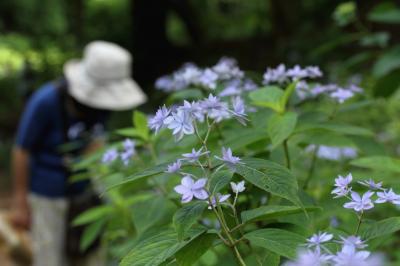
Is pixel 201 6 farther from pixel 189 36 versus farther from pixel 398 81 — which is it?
pixel 398 81

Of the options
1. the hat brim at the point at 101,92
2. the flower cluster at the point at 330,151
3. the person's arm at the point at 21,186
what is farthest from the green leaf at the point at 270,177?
the person's arm at the point at 21,186

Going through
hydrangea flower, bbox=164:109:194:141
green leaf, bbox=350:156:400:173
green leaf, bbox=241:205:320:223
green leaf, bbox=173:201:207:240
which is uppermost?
hydrangea flower, bbox=164:109:194:141

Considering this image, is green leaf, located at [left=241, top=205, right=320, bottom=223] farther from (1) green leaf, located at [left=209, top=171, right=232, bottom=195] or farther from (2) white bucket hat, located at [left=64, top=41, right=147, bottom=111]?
(2) white bucket hat, located at [left=64, top=41, right=147, bottom=111]

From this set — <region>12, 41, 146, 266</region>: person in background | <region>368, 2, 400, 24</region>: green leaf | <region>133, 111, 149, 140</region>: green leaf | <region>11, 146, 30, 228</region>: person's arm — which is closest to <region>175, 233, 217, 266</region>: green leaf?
<region>133, 111, 149, 140</region>: green leaf

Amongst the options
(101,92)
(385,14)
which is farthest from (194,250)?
(101,92)

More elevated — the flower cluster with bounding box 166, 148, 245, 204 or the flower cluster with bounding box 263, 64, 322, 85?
the flower cluster with bounding box 166, 148, 245, 204

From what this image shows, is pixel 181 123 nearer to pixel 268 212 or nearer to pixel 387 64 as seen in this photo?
pixel 268 212
